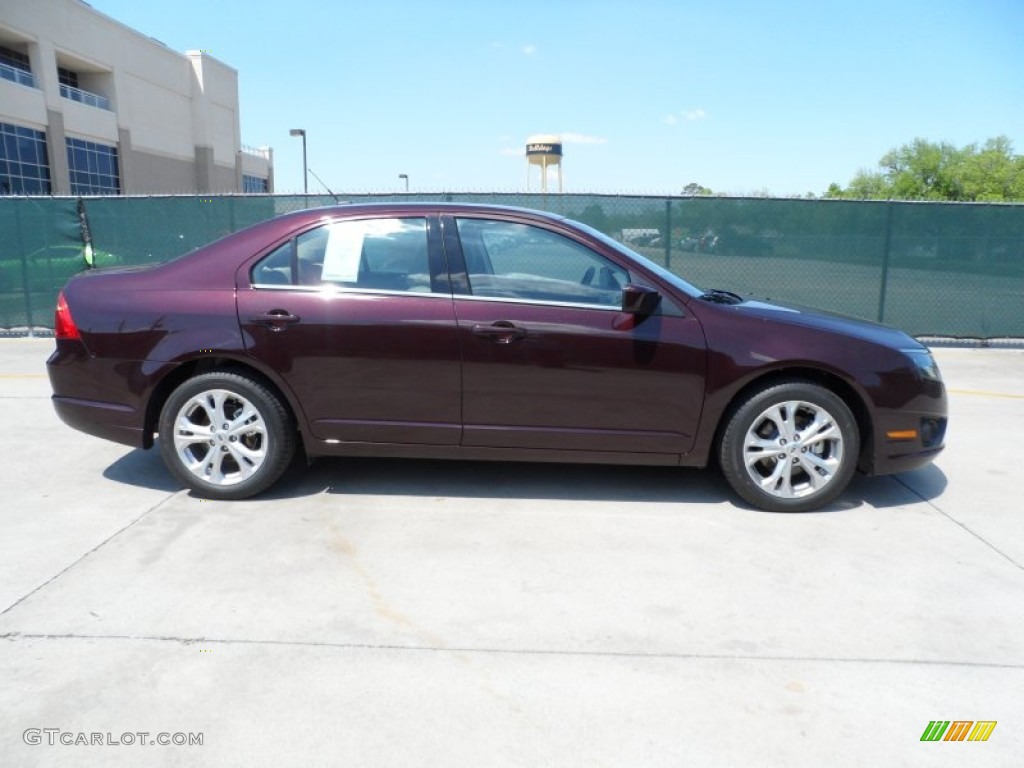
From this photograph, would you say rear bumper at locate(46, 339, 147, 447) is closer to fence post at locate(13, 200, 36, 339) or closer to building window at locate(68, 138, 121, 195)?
fence post at locate(13, 200, 36, 339)

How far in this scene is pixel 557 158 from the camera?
170 feet

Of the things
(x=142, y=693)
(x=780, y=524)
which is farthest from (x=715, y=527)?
(x=142, y=693)

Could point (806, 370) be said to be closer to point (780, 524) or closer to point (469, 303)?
point (780, 524)

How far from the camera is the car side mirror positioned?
4121mm

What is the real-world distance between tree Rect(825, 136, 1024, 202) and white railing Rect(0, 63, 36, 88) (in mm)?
42826

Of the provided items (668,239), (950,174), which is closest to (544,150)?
(950,174)

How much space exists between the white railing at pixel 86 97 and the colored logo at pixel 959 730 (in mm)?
48718

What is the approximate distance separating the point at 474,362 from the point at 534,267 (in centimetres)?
70

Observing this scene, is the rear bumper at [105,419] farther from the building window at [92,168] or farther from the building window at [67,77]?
the building window at [67,77]

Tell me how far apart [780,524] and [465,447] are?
177 centimetres

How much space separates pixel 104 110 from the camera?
44.5m

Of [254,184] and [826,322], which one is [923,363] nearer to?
[826,322]

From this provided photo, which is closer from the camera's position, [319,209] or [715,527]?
[715,527]

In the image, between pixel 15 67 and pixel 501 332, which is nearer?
pixel 501 332
